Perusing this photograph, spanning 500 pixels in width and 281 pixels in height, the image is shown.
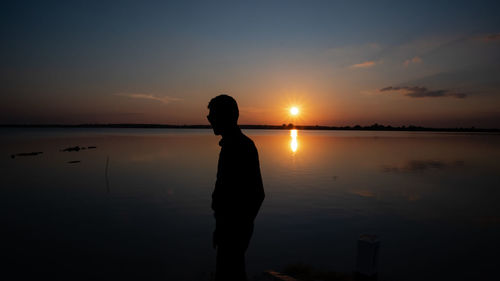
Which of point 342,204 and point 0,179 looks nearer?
point 342,204

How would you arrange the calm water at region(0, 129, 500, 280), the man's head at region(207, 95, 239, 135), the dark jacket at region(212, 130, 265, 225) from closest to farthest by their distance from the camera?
the dark jacket at region(212, 130, 265, 225) < the man's head at region(207, 95, 239, 135) < the calm water at region(0, 129, 500, 280)

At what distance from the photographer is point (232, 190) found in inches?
123

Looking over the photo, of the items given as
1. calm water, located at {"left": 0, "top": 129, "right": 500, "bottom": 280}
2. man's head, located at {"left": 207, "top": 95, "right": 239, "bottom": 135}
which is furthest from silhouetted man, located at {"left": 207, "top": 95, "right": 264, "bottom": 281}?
calm water, located at {"left": 0, "top": 129, "right": 500, "bottom": 280}

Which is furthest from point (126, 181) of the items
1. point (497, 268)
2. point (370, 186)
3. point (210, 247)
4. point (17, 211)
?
point (497, 268)

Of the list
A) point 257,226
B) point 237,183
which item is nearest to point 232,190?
point 237,183

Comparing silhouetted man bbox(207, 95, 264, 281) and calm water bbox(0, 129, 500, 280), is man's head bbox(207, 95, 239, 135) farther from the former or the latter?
calm water bbox(0, 129, 500, 280)

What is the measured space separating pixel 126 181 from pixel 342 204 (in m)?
16.0

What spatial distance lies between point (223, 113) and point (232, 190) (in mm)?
860

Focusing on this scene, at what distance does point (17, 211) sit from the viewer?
14.9 m

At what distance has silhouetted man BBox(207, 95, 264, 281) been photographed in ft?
10.2

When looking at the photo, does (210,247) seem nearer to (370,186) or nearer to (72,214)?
(72,214)

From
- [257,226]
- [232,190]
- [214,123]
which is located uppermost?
[214,123]

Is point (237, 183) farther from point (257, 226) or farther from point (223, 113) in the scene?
point (257, 226)

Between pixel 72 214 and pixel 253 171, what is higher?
pixel 253 171
